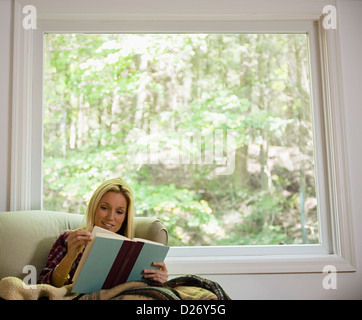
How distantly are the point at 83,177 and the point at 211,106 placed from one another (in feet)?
2.99

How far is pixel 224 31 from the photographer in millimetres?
2582

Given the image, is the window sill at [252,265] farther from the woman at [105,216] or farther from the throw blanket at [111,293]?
the throw blanket at [111,293]

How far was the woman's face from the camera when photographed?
76.4 inches

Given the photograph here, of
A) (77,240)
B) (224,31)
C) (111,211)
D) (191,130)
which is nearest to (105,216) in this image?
(111,211)

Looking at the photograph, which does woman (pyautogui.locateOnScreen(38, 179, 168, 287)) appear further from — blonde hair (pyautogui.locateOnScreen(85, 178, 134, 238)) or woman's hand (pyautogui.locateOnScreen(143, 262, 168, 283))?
woman's hand (pyautogui.locateOnScreen(143, 262, 168, 283))

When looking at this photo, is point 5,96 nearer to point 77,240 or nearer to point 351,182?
point 77,240

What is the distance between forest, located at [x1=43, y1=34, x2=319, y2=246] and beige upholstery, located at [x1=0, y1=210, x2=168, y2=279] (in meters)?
0.41

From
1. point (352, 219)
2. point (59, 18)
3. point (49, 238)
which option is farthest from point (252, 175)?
point (59, 18)

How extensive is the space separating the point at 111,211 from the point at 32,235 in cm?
42

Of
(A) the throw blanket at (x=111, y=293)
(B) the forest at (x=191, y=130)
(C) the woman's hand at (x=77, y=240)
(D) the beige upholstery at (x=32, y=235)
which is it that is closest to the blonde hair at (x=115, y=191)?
(D) the beige upholstery at (x=32, y=235)

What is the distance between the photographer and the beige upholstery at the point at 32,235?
1.93 metres

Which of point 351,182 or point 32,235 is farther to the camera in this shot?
point 351,182

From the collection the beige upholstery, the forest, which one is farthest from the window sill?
the beige upholstery

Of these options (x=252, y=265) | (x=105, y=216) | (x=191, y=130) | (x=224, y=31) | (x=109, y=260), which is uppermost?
(x=224, y=31)
